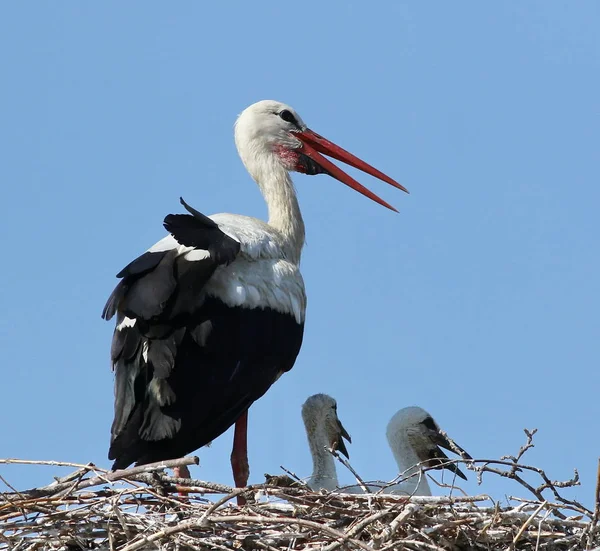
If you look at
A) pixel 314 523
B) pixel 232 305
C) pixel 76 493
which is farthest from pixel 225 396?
pixel 314 523

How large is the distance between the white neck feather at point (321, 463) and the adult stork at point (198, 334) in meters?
0.43

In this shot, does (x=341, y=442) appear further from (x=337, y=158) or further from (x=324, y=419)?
(x=337, y=158)

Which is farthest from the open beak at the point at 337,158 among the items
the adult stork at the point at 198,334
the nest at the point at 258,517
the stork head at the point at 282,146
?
the nest at the point at 258,517

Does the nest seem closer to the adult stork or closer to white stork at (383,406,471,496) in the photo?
the adult stork

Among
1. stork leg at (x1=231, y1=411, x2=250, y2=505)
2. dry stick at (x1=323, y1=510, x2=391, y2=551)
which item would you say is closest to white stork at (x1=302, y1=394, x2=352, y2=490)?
stork leg at (x1=231, y1=411, x2=250, y2=505)

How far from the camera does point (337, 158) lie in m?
7.14

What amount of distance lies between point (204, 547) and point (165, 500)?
222mm

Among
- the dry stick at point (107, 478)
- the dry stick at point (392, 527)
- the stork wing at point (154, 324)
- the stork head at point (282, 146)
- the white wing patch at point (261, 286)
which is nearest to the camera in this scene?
the dry stick at point (392, 527)

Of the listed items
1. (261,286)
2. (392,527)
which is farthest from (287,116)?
(392,527)

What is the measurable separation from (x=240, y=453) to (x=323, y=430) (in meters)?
0.78

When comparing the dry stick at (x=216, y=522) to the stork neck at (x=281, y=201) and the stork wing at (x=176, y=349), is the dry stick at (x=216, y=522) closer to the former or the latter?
the stork wing at (x=176, y=349)

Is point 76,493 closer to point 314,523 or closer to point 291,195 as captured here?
point 314,523

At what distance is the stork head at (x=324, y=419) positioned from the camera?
6789 millimetres

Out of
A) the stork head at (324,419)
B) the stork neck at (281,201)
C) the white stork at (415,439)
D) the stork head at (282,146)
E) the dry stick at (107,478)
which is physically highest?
the stork head at (282,146)
